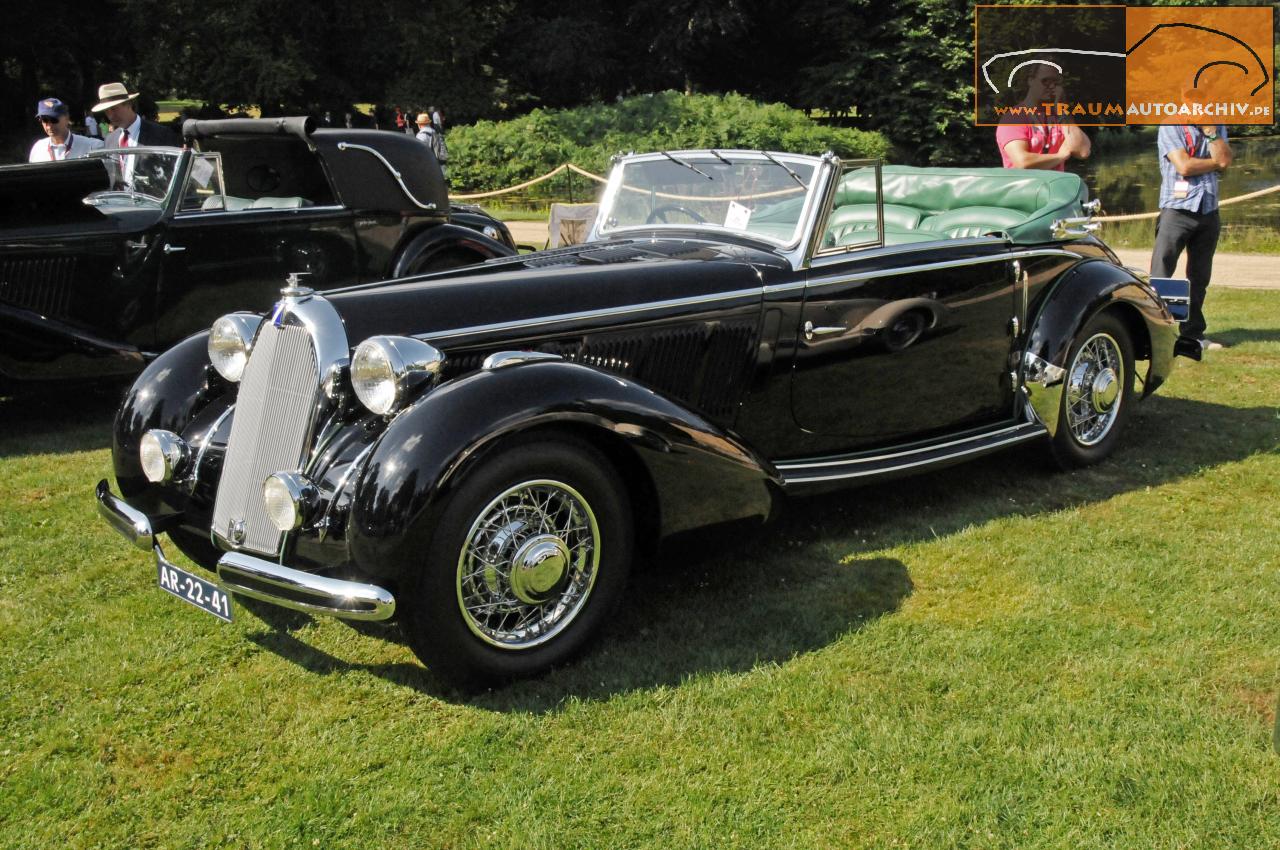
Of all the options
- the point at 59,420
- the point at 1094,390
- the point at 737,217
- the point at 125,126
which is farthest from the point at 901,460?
the point at 125,126

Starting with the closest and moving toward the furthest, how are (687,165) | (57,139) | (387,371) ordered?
(387,371) → (687,165) → (57,139)

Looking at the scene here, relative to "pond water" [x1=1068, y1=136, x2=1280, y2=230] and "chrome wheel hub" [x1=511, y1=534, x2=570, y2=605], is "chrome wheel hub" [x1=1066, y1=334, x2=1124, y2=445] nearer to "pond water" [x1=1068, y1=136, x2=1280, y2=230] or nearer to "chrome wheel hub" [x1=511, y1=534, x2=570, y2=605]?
"chrome wheel hub" [x1=511, y1=534, x2=570, y2=605]

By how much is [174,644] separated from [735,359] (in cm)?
233

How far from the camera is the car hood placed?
12.4 ft

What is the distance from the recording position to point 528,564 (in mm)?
3438

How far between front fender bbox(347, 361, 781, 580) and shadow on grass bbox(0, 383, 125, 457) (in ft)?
12.7

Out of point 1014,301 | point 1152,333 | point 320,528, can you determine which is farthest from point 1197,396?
point 320,528

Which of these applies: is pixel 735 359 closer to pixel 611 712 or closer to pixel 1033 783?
pixel 611 712

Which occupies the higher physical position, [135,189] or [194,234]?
[135,189]

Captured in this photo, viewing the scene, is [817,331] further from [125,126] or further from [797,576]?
[125,126]

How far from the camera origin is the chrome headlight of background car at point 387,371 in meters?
3.47

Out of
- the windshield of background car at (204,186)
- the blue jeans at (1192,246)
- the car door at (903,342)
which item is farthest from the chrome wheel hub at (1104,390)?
the windshield of background car at (204,186)

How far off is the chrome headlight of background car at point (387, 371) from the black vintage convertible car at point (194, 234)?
3.36 meters

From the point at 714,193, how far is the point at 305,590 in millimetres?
2692
